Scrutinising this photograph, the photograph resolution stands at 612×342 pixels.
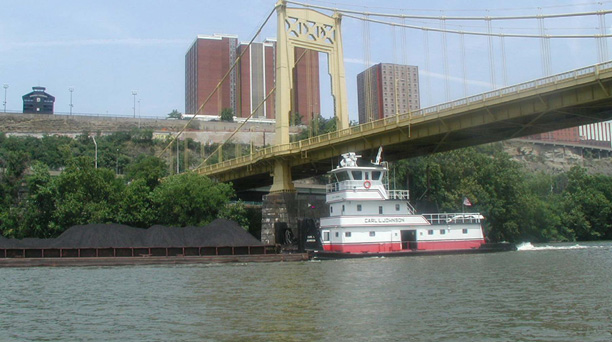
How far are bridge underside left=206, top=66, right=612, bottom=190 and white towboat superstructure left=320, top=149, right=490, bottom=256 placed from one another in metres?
4.08

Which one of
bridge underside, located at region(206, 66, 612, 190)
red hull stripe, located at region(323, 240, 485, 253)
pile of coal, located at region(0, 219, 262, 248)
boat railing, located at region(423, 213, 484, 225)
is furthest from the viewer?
boat railing, located at region(423, 213, 484, 225)

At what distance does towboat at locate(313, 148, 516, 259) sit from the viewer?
44.9 meters

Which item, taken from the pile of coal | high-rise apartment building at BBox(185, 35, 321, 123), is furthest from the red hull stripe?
high-rise apartment building at BBox(185, 35, 321, 123)

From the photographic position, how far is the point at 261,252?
45500mm

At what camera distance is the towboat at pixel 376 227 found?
4494 centimetres

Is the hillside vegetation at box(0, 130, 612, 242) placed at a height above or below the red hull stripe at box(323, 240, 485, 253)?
above

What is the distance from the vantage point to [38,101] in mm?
161875

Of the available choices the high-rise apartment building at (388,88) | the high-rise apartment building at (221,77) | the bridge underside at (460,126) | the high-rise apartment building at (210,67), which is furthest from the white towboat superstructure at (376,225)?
the high-rise apartment building at (210,67)

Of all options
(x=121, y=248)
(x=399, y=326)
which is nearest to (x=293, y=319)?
(x=399, y=326)

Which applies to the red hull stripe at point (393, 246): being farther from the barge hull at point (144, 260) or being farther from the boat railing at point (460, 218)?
the barge hull at point (144, 260)

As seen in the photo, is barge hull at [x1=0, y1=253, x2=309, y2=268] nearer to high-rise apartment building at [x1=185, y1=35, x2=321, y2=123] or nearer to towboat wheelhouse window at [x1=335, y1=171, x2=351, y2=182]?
towboat wheelhouse window at [x1=335, y1=171, x2=351, y2=182]

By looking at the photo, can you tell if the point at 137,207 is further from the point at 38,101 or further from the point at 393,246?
the point at 38,101

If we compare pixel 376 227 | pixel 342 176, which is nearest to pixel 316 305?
pixel 376 227

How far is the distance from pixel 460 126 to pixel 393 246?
9736 millimetres
